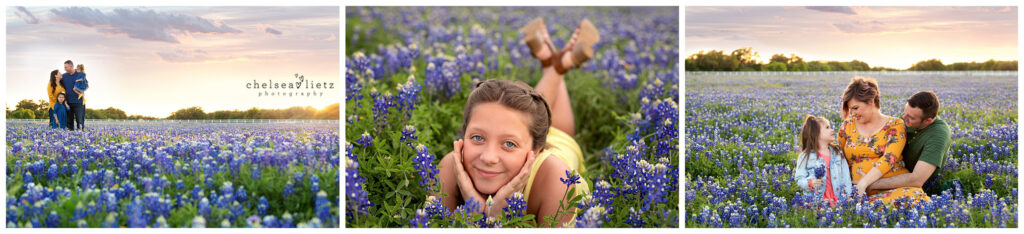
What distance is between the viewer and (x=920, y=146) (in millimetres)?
3830

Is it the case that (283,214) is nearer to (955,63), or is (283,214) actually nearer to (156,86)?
(156,86)

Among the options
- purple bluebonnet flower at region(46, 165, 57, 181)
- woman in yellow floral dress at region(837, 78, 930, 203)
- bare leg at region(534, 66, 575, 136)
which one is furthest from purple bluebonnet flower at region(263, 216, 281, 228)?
woman in yellow floral dress at region(837, 78, 930, 203)

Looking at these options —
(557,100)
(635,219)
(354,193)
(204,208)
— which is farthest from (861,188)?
(204,208)

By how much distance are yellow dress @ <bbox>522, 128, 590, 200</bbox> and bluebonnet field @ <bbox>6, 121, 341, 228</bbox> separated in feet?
3.78

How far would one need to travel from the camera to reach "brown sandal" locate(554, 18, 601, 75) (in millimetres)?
4996

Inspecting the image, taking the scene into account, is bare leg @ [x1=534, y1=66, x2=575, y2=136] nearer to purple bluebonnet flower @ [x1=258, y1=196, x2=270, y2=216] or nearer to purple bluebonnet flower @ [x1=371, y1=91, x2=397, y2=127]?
purple bluebonnet flower @ [x1=371, y1=91, x2=397, y2=127]

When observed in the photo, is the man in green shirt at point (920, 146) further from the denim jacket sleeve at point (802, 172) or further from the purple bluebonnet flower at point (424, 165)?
the purple bluebonnet flower at point (424, 165)

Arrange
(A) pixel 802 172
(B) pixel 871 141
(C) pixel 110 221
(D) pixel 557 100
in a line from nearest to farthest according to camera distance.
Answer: (C) pixel 110 221 → (B) pixel 871 141 → (A) pixel 802 172 → (D) pixel 557 100

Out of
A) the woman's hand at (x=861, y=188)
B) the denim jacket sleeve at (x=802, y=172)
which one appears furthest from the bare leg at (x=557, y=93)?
the woman's hand at (x=861, y=188)

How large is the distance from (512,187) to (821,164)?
72.2 inches

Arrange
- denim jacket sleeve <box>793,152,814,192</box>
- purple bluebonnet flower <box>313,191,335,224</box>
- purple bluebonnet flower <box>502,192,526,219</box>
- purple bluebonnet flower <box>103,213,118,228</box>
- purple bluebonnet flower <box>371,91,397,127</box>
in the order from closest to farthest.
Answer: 1. purple bluebonnet flower <box>103,213,118,228</box>
2. purple bluebonnet flower <box>313,191,335,224</box>
3. purple bluebonnet flower <box>502,192,526,219</box>
4. denim jacket sleeve <box>793,152,814,192</box>
5. purple bluebonnet flower <box>371,91,397,127</box>

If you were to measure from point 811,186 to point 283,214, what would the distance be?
301 cm

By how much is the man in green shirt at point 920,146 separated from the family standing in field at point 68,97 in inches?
180

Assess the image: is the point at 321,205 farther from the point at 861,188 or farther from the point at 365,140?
the point at 861,188
